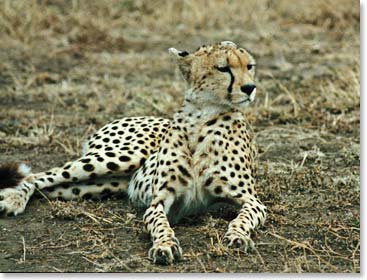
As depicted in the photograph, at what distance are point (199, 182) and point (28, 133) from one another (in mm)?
1854

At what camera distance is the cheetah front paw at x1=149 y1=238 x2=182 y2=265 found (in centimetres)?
358

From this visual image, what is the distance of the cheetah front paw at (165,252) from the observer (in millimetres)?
3576

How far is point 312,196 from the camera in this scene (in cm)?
444

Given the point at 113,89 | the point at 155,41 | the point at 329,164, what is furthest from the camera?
the point at 155,41

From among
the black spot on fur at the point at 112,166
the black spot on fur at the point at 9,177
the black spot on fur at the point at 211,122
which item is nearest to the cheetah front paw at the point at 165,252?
the black spot on fur at the point at 211,122

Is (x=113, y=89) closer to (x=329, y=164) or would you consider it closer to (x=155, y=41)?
(x=155, y=41)

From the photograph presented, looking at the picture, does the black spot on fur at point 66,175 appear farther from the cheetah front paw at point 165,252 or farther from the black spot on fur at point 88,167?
the cheetah front paw at point 165,252

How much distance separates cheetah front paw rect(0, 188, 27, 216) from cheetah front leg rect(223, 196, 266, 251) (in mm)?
978

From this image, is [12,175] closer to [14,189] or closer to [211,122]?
[14,189]

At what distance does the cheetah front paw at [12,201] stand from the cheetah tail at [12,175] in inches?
1.2

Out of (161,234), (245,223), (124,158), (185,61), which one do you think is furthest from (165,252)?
(124,158)

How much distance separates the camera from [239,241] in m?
3.70

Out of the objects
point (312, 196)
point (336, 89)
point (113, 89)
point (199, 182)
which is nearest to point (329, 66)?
point (336, 89)

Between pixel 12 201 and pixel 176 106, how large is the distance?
1920mm
